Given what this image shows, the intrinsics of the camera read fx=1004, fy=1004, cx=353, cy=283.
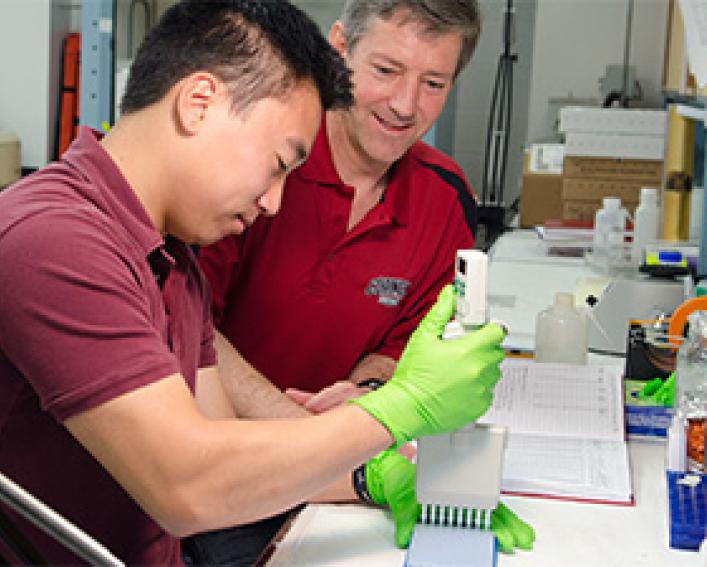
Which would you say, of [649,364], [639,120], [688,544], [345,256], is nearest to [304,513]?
[688,544]

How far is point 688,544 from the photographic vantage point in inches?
50.3

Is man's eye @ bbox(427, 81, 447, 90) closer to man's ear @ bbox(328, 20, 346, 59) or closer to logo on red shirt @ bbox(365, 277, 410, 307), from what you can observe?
man's ear @ bbox(328, 20, 346, 59)

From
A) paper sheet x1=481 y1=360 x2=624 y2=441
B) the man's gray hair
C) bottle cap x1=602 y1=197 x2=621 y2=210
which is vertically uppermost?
the man's gray hair

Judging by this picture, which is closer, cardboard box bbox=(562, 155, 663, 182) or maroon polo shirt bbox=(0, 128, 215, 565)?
maroon polo shirt bbox=(0, 128, 215, 565)

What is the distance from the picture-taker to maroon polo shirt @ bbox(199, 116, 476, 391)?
1.94m

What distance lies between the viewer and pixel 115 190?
1190mm

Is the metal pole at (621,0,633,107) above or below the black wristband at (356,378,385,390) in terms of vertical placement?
above

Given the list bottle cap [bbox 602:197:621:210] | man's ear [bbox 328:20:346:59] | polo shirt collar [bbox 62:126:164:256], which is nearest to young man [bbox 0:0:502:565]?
polo shirt collar [bbox 62:126:164:256]

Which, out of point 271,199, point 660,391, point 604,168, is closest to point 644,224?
point 604,168

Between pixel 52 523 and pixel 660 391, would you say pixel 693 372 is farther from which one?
pixel 52 523

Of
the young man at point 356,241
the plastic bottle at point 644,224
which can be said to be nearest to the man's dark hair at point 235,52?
the young man at point 356,241

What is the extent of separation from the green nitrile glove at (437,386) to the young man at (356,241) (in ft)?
2.03

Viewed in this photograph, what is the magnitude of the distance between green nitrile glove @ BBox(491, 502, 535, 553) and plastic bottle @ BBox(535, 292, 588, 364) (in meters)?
0.75

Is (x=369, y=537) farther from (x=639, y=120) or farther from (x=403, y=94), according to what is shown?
(x=639, y=120)
